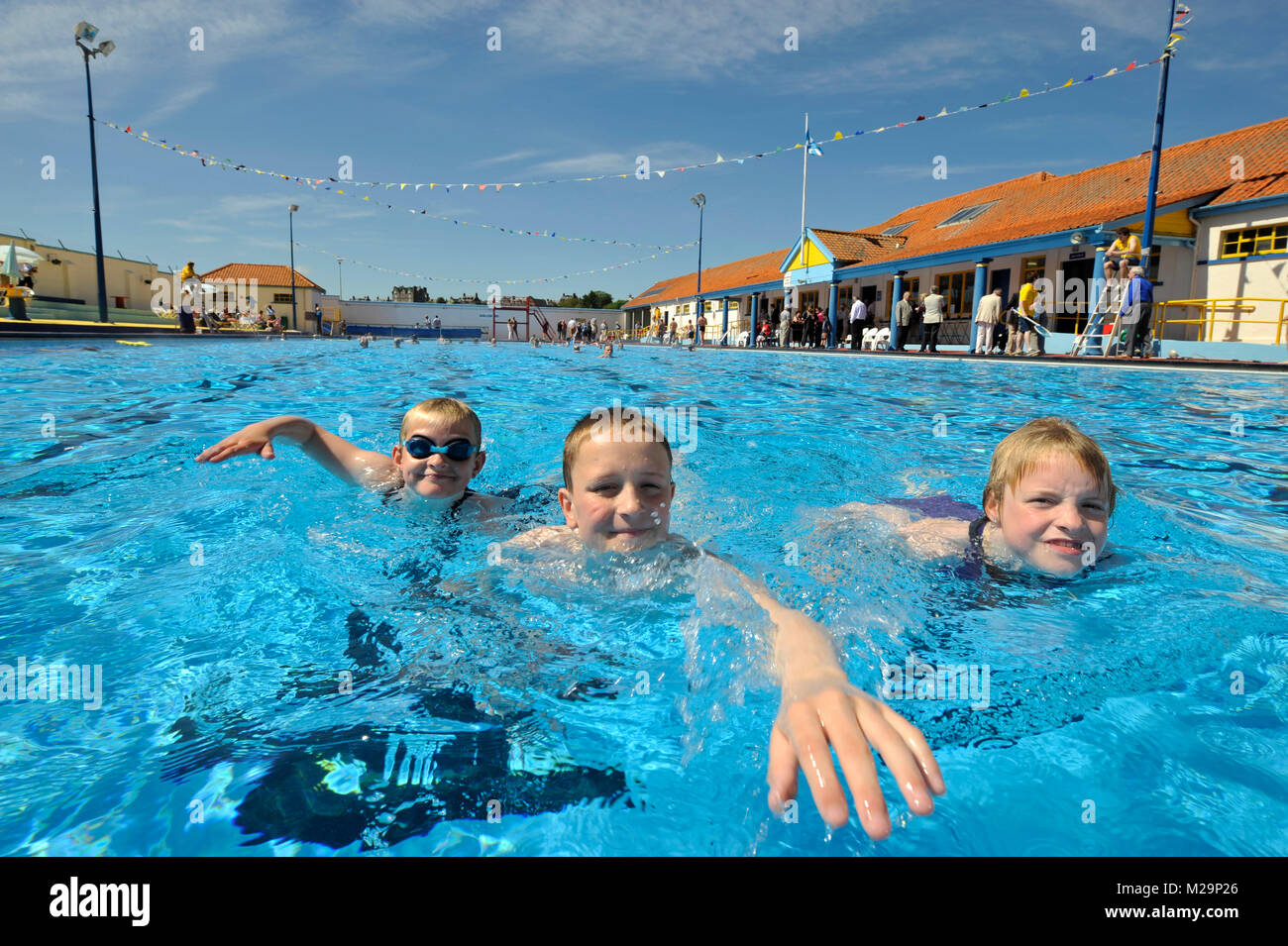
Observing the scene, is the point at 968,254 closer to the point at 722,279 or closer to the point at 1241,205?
the point at 1241,205

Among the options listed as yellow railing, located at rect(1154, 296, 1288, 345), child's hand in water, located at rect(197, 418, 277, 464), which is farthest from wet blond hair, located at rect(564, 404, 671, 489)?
yellow railing, located at rect(1154, 296, 1288, 345)

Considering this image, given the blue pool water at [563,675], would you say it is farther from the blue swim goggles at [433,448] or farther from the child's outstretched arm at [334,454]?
the blue swim goggles at [433,448]

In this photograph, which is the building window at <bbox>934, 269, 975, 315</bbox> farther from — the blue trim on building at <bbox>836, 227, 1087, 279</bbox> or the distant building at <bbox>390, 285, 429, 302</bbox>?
the distant building at <bbox>390, 285, 429, 302</bbox>

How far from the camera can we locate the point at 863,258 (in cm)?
2517

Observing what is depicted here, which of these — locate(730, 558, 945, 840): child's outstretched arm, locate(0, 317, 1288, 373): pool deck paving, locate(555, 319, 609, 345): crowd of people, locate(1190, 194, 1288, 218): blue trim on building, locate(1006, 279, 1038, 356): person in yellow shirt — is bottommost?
locate(730, 558, 945, 840): child's outstretched arm

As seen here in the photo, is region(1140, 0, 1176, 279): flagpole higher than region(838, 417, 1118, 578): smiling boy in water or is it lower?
higher

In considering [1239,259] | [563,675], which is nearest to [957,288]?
[1239,259]

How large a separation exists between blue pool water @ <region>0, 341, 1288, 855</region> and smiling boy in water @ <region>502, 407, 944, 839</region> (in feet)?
0.42

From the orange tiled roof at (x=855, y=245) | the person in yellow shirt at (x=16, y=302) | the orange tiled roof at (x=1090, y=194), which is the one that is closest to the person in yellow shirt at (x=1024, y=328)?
the orange tiled roof at (x=1090, y=194)

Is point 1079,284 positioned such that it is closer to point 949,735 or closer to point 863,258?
point 863,258

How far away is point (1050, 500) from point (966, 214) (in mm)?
25095

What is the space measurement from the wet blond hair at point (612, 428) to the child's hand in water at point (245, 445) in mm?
1276

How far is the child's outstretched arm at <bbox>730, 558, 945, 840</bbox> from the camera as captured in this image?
3.08 feet
